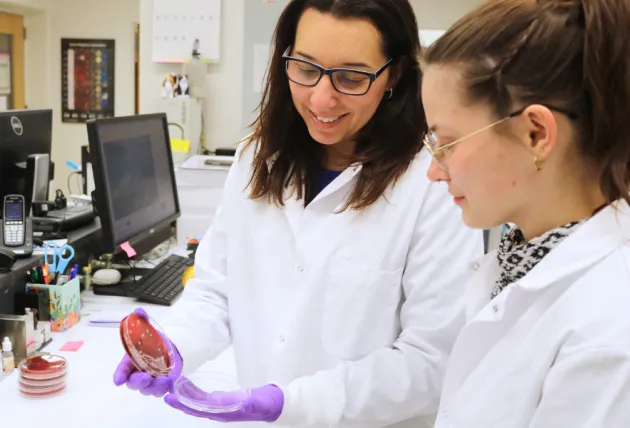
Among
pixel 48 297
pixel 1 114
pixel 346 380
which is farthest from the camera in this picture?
pixel 1 114

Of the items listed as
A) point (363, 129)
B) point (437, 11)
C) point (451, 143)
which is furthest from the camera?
point (437, 11)

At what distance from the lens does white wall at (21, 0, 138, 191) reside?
558 cm

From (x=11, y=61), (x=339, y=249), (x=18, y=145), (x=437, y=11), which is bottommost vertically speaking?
(x=339, y=249)

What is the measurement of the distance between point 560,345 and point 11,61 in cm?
587

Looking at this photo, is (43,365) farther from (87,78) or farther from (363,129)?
(87,78)

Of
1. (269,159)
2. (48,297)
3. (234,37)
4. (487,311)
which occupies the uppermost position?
(234,37)

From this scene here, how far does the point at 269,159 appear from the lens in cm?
132

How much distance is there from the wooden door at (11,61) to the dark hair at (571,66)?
5520 mm

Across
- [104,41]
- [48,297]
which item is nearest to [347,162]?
[48,297]

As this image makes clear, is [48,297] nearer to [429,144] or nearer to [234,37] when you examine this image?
[429,144]

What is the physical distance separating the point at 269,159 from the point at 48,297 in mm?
792

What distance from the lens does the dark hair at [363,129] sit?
3.78ft

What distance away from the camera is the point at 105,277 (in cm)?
200

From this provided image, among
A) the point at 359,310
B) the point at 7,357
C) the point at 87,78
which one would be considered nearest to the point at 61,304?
the point at 7,357
